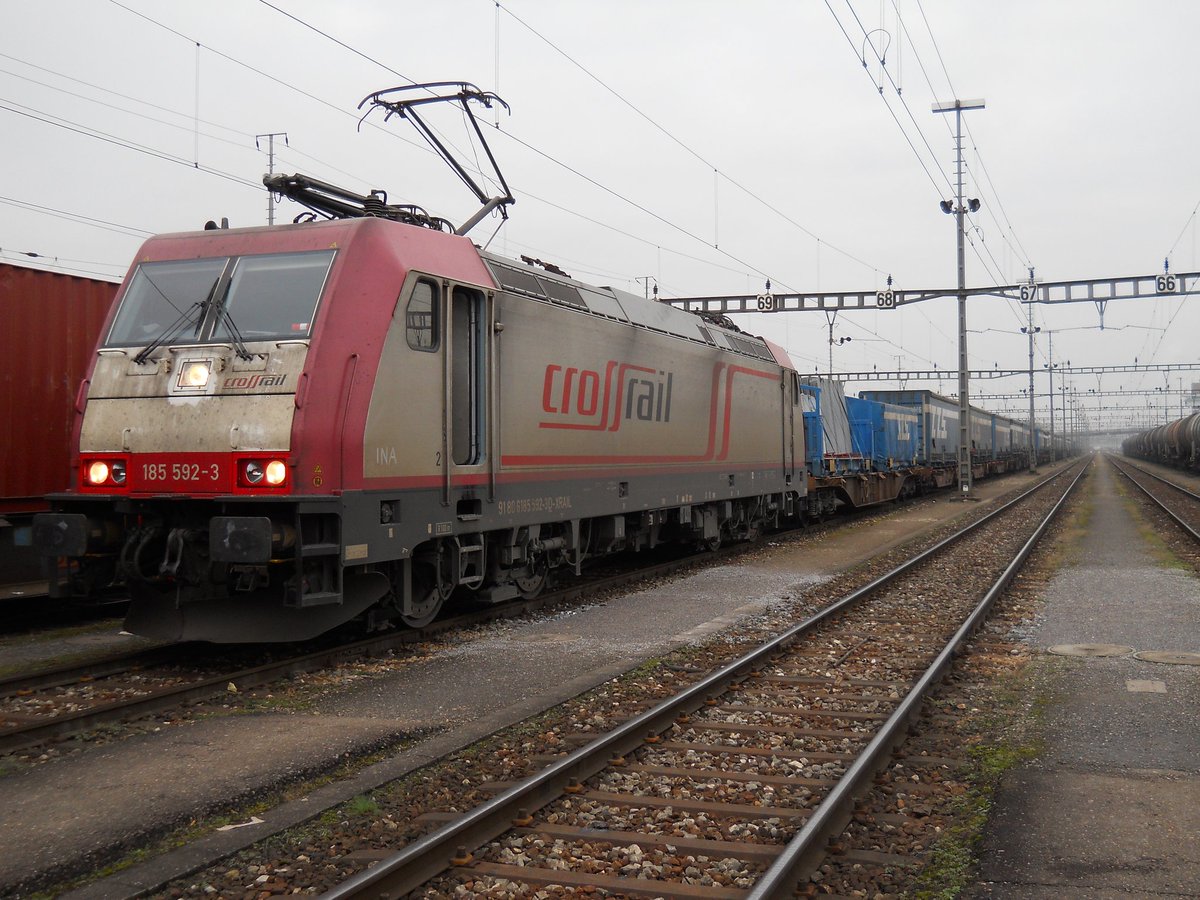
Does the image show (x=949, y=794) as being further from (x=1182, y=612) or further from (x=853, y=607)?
(x=1182, y=612)

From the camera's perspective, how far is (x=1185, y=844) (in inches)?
179

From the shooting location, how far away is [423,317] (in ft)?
28.4

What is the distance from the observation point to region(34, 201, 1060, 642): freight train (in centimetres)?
757

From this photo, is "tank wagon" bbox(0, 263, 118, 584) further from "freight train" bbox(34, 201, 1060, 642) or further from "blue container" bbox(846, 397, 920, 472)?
"blue container" bbox(846, 397, 920, 472)

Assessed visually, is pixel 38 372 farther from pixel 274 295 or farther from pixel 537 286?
pixel 537 286

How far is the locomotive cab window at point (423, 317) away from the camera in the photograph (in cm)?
847

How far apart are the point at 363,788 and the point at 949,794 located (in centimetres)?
308

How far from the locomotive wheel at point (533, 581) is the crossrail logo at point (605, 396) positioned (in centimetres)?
163

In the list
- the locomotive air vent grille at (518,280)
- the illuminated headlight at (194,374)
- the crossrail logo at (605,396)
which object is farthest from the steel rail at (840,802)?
the illuminated headlight at (194,374)

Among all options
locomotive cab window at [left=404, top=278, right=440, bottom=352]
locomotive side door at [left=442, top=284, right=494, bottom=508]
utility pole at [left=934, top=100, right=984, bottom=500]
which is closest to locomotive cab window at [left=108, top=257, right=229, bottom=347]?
locomotive cab window at [left=404, top=278, right=440, bottom=352]

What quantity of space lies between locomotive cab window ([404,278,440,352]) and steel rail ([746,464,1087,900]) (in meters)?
4.77

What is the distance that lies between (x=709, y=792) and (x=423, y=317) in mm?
4920

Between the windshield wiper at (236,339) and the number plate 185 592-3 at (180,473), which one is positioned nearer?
the number plate 185 592-3 at (180,473)

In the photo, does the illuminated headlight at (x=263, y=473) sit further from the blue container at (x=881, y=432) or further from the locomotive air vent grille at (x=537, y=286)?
the blue container at (x=881, y=432)
